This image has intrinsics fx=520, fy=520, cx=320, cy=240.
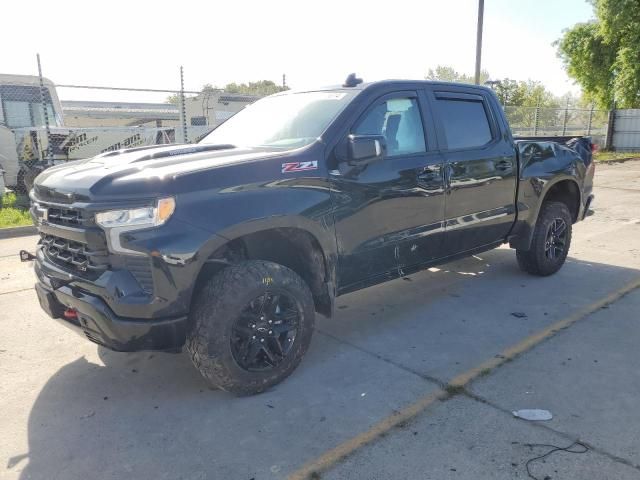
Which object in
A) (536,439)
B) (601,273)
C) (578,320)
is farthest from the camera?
(601,273)

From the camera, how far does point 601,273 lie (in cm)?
564

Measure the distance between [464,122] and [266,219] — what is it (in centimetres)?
234

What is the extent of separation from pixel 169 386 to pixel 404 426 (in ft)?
5.03

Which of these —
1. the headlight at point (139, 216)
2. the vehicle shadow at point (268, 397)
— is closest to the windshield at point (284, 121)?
the headlight at point (139, 216)

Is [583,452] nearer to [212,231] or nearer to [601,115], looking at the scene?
[212,231]

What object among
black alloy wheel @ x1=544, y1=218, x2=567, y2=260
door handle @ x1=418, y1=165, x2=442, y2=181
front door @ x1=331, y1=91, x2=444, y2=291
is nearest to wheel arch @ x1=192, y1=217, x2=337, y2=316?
front door @ x1=331, y1=91, x2=444, y2=291

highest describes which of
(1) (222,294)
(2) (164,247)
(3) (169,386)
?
(2) (164,247)

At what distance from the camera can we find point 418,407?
303 centimetres

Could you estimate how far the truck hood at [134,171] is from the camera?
278cm

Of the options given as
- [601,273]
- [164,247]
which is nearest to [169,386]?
[164,247]

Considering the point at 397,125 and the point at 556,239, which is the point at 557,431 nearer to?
the point at 397,125

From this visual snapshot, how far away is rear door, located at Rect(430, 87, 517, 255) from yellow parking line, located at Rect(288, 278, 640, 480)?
98cm

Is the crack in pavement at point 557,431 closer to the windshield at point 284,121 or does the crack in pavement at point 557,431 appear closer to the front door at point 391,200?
the front door at point 391,200

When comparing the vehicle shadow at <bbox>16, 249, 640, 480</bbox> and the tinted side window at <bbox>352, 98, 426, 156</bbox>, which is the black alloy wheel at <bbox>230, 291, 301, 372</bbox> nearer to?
the vehicle shadow at <bbox>16, 249, 640, 480</bbox>
